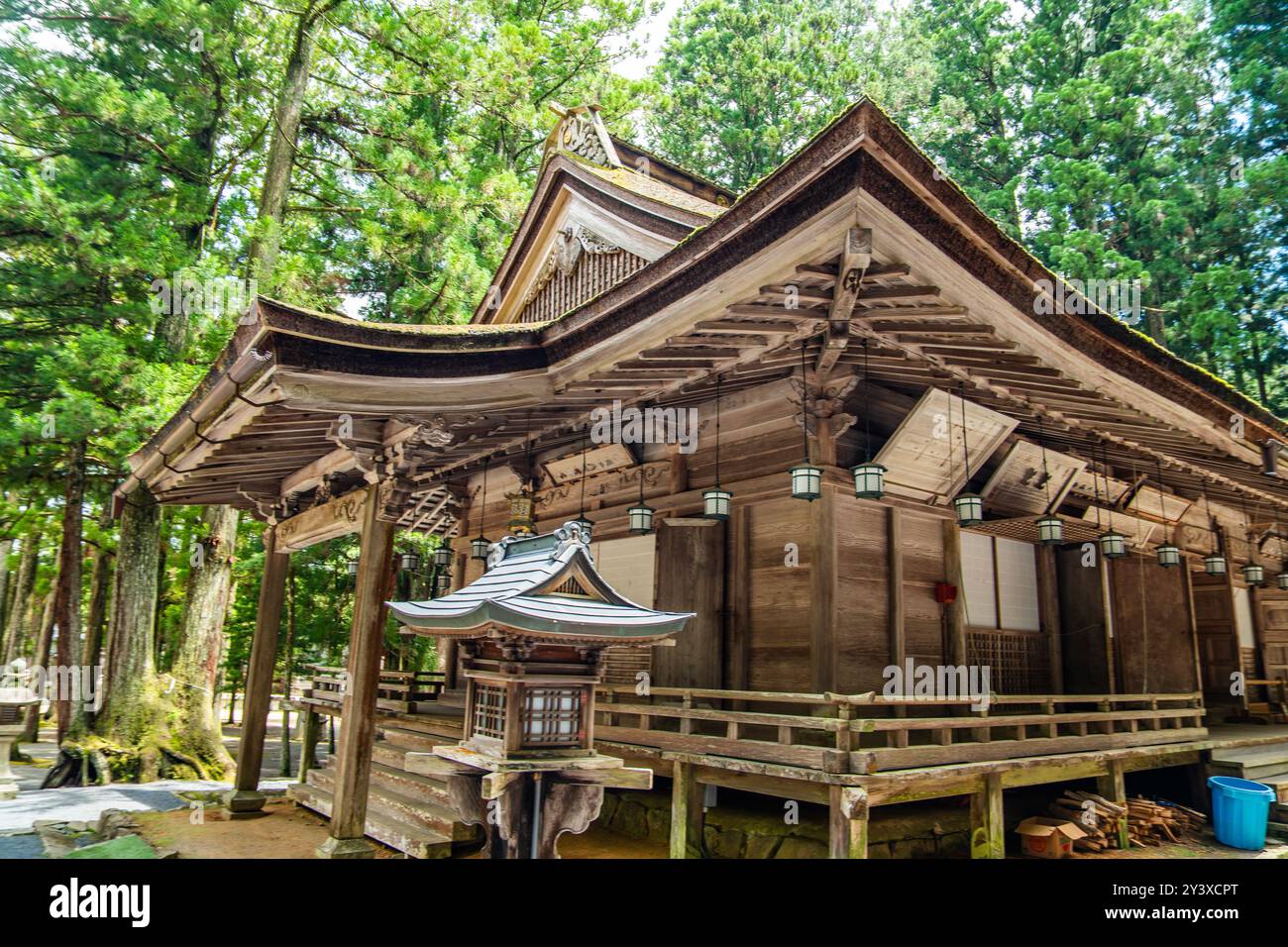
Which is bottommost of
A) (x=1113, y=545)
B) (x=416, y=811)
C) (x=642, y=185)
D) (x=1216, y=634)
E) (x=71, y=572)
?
(x=416, y=811)

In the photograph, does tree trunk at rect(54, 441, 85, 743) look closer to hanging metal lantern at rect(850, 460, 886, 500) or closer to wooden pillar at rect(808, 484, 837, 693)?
wooden pillar at rect(808, 484, 837, 693)

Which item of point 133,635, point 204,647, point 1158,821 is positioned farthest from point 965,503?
point 133,635

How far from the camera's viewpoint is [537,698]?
17.5ft

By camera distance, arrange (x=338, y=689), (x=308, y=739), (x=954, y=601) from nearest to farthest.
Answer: (x=954, y=601), (x=338, y=689), (x=308, y=739)

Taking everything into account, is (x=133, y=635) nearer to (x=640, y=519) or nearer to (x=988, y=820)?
(x=640, y=519)

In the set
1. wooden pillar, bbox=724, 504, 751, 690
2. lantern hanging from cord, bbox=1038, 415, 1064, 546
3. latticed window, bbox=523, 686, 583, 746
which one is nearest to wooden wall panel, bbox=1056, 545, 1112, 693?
lantern hanging from cord, bbox=1038, 415, 1064, 546

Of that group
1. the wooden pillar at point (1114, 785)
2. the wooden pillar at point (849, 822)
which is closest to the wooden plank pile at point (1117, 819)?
the wooden pillar at point (1114, 785)

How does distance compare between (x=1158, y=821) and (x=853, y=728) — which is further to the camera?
(x=1158, y=821)

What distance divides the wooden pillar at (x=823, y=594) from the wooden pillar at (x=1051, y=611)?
16.3 feet

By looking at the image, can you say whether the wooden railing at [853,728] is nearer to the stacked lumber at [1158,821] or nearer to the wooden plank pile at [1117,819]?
the wooden plank pile at [1117,819]

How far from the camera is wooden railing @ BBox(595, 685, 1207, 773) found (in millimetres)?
6828

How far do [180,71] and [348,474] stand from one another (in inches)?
519

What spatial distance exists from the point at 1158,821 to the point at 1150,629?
11.3 feet
